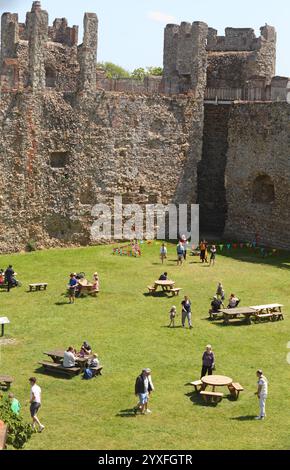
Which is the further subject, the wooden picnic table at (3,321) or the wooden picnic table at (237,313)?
the wooden picnic table at (237,313)

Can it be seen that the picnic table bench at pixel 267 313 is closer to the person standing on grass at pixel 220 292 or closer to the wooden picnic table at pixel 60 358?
the person standing on grass at pixel 220 292

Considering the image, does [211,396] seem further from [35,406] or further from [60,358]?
[60,358]

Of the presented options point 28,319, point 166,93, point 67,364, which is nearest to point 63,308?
point 28,319

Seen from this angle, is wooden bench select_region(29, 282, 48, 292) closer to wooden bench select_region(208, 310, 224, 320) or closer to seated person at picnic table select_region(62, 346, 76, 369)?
wooden bench select_region(208, 310, 224, 320)

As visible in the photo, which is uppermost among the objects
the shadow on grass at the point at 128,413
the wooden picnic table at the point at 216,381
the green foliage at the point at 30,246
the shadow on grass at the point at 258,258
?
the green foliage at the point at 30,246

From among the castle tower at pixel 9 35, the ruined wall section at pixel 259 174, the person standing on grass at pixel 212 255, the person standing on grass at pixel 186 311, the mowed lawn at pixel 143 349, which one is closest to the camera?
the mowed lawn at pixel 143 349

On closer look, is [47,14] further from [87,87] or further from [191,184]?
[191,184]

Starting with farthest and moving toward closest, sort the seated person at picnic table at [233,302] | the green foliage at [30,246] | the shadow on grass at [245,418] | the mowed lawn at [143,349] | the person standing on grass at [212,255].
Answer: the green foliage at [30,246] → the person standing on grass at [212,255] → the seated person at picnic table at [233,302] → the shadow on grass at [245,418] → the mowed lawn at [143,349]

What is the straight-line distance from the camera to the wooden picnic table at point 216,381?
20.5 meters

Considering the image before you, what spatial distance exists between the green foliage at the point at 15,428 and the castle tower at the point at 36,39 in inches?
810

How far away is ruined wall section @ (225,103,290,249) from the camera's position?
124ft

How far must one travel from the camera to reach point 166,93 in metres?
40.4

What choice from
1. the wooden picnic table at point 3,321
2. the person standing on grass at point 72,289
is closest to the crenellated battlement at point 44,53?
the person standing on grass at point 72,289

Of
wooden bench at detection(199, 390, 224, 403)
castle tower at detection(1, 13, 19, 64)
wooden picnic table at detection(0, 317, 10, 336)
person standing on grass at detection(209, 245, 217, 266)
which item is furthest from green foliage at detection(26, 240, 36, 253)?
wooden bench at detection(199, 390, 224, 403)
